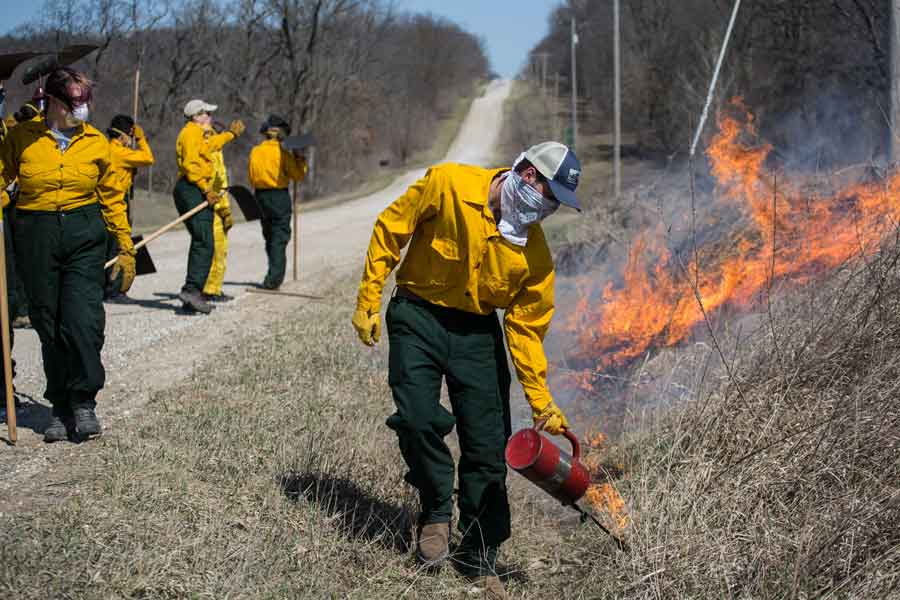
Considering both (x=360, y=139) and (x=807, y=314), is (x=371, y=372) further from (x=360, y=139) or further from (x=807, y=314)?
(x=360, y=139)

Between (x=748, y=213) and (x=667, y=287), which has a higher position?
(x=748, y=213)

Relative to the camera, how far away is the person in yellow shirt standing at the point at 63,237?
5.30 metres

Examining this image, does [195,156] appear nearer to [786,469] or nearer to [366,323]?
[366,323]

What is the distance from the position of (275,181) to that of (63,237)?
5485 millimetres

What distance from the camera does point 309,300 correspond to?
10680mm

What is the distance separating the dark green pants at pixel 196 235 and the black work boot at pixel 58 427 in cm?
398

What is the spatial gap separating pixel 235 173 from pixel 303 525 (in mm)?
32414

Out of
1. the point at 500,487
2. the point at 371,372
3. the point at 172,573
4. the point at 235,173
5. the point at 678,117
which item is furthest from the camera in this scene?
the point at 235,173

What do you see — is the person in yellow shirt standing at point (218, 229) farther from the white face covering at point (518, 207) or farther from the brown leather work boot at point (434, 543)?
the white face covering at point (518, 207)

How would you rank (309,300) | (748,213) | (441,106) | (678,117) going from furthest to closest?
1. (441,106)
2. (678,117)
3. (309,300)
4. (748,213)

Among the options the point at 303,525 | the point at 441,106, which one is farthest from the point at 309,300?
the point at 441,106

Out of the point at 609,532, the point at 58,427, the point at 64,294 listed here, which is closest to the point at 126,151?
the point at 64,294

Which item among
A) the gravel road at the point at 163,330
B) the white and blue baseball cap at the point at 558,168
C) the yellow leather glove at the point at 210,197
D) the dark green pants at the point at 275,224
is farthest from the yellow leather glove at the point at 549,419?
the dark green pants at the point at 275,224

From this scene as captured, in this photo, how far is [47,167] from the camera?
530 cm
